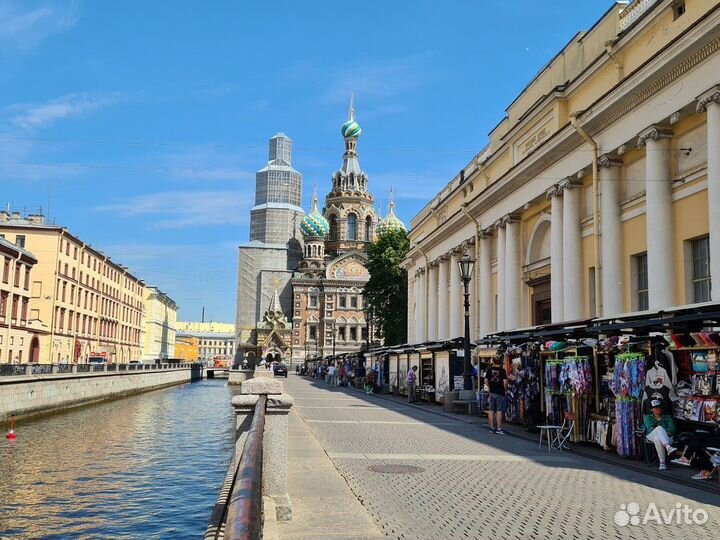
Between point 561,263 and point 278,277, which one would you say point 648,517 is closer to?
point 561,263

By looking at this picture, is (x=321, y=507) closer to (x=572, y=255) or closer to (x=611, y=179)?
(x=611, y=179)

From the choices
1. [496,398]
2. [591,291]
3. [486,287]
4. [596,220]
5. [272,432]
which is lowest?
[496,398]

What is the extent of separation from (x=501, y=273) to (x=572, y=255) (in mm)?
7245

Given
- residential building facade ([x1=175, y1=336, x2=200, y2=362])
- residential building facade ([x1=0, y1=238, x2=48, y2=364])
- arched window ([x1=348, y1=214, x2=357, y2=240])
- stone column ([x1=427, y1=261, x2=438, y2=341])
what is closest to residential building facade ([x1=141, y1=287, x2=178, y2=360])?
residential building facade ([x1=175, y1=336, x2=200, y2=362])

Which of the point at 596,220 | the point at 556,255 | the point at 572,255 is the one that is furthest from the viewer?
the point at 556,255

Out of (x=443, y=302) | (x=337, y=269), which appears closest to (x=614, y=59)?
(x=443, y=302)

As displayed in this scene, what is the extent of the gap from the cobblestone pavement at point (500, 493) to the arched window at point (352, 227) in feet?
337

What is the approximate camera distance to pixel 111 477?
15.6 meters

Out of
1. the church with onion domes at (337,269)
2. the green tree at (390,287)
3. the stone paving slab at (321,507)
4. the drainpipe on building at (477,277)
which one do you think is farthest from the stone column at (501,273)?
the church with onion domes at (337,269)

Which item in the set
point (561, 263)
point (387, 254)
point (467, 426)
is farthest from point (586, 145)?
point (387, 254)

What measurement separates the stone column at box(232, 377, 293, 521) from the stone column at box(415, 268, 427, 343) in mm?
36999

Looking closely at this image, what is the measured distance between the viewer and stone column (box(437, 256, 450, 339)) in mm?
39344

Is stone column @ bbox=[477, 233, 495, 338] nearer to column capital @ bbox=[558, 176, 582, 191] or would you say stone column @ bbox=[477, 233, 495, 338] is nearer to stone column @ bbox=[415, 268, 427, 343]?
column capital @ bbox=[558, 176, 582, 191]

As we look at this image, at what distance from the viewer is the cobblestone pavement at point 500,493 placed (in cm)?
718
